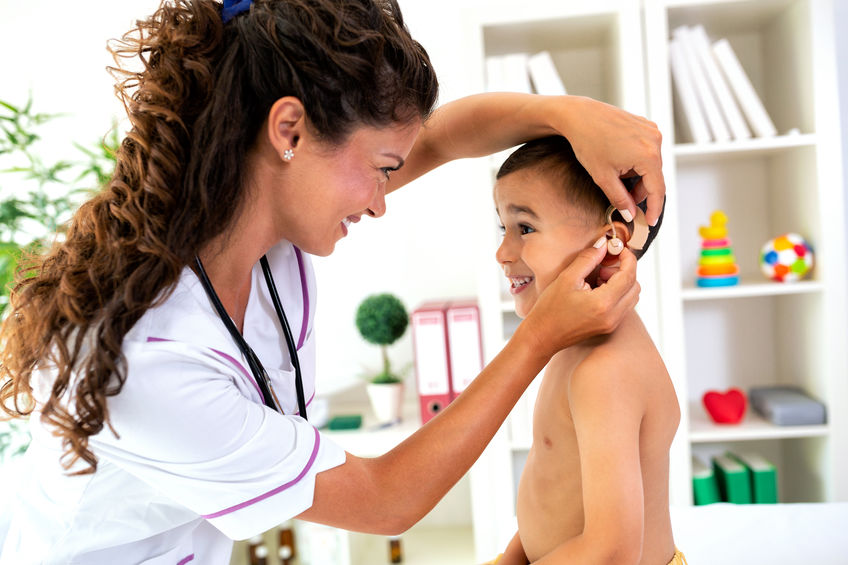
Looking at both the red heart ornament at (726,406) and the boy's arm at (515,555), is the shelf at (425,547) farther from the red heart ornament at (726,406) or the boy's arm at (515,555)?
the boy's arm at (515,555)

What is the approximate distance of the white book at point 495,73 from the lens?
7.03ft

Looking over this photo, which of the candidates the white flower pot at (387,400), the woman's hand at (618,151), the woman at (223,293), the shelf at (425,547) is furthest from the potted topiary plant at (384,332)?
the woman's hand at (618,151)

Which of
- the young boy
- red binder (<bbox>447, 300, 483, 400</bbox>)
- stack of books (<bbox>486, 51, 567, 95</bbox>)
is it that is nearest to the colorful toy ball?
stack of books (<bbox>486, 51, 567, 95</bbox>)

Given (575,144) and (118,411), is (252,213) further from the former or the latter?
(575,144)

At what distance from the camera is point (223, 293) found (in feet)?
3.38

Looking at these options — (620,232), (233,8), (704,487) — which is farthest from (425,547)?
(233,8)

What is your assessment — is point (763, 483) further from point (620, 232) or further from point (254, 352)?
point (254, 352)

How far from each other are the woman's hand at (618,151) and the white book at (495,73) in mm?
1191

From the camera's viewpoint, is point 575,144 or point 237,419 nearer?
point 237,419

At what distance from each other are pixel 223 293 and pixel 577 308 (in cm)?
48

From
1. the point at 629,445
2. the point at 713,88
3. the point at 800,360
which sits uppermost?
the point at 713,88

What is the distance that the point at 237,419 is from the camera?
2.77 ft

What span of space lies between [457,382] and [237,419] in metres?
1.51

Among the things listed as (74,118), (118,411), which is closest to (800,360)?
(118,411)
